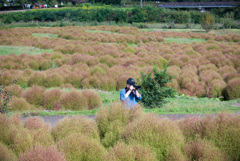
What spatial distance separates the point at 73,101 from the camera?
36.3 ft

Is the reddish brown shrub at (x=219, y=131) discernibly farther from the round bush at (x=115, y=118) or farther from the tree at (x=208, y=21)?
the tree at (x=208, y=21)

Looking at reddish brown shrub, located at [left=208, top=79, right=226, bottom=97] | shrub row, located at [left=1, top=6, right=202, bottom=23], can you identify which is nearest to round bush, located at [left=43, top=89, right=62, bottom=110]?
reddish brown shrub, located at [left=208, top=79, right=226, bottom=97]

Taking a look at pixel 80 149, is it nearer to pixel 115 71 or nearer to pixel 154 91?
pixel 154 91

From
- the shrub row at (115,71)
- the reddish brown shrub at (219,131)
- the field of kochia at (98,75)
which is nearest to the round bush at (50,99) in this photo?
the field of kochia at (98,75)

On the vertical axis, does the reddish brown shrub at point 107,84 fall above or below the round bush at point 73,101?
below

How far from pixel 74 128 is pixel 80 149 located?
1013 mm

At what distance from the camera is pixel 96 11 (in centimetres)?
6975

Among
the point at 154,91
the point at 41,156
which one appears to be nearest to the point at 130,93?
the point at 154,91

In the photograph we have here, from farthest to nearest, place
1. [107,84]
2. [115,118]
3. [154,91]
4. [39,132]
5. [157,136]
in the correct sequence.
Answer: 1. [107,84]
2. [154,91]
3. [115,118]
4. [39,132]
5. [157,136]

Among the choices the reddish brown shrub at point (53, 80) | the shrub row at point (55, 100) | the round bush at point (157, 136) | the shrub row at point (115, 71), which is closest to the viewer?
the round bush at point (157, 136)

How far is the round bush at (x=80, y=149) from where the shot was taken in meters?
4.92

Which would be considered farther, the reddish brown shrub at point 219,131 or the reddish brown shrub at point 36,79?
the reddish brown shrub at point 36,79

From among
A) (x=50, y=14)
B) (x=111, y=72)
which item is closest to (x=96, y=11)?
(x=50, y=14)

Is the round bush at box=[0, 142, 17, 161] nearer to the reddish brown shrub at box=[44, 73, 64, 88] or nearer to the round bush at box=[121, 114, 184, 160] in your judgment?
the round bush at box=[121, 114, 184, 160]
